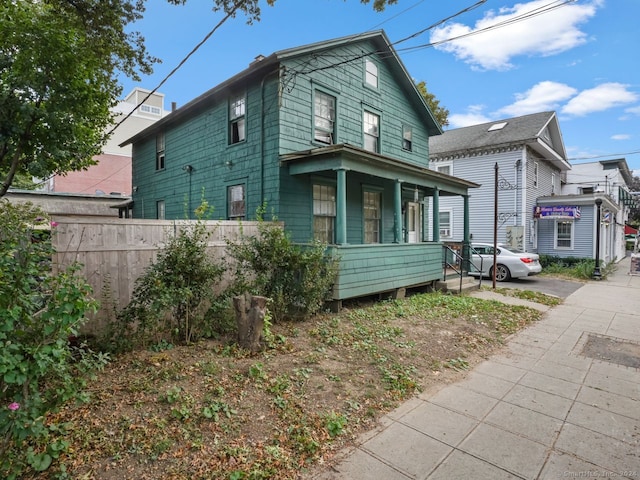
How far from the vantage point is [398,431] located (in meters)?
3.29

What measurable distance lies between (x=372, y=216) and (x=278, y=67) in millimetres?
5147

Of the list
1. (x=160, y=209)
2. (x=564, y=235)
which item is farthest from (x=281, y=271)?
(x=564, y=235)

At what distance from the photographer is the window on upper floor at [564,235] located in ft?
59.1

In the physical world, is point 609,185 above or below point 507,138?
below

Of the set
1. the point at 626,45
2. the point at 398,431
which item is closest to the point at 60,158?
the point at 398,431

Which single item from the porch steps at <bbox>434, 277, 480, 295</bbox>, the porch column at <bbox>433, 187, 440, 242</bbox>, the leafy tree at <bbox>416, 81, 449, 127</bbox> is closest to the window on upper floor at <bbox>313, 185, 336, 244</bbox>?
the porch column at <bbox>433, 187, 440, 242</bbox>

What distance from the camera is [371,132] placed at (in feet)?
36.5

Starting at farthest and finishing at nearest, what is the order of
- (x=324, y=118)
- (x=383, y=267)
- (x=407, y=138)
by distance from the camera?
1. (x=407, y=138)
2. (x=324, y=118)
3. (x=383, y=267)

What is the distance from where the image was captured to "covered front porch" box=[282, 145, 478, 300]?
743cm

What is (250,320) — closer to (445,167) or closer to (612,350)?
(612,350)

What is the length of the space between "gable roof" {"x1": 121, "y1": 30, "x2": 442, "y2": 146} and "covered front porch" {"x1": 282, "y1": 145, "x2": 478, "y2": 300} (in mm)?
2357

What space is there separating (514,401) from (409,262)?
546cm

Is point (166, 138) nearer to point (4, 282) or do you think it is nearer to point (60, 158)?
point (60, 158)

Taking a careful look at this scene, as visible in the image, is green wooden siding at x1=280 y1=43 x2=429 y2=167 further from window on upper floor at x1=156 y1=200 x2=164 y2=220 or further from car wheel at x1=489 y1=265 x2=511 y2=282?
window on upper floor at x1=156 y1=200 x2=164 y2=220
